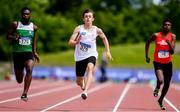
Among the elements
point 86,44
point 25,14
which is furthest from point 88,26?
point 25,14

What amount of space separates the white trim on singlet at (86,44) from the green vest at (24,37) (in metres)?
1.23

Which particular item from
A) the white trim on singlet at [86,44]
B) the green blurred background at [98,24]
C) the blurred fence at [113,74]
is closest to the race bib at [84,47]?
the white trim on singlet at [86,44]

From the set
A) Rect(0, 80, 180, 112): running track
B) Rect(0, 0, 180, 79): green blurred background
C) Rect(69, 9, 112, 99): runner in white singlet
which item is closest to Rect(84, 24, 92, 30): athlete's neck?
Rect(69, 9, 112, 99): runner in white singlet

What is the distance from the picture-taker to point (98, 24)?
84.7 metres

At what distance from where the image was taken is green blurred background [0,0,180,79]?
2286 inches

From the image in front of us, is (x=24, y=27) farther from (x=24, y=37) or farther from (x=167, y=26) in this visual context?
(x=167, y=26)

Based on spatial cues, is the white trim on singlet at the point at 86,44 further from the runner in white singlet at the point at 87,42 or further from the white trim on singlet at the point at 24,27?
the white trim on singlet at the point at 24,27

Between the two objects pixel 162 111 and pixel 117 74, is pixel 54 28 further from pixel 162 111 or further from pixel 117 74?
pixel 162 111

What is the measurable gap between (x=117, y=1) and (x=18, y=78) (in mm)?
84620

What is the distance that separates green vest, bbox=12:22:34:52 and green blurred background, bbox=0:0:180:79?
36.4 meters

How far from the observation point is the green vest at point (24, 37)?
1378cm

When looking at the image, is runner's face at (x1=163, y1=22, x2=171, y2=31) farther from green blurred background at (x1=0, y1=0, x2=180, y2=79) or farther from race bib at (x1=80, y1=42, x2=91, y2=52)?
green blurred background at (x1=0, y1=0, x2=180, y2=79)

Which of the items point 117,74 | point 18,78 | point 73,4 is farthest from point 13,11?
point 73,4

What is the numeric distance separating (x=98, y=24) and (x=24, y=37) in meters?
71.0
